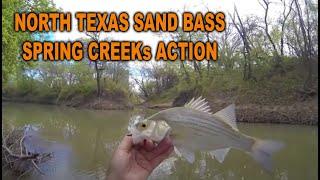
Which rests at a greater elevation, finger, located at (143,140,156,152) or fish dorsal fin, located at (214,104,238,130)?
fish dorsal fin, located at (214,104,238,130)

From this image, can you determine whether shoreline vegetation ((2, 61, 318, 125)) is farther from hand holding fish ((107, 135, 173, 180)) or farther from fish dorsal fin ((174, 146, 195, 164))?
fish dorsal fin ((174, 146, 195, 164))

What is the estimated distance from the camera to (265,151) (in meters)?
2.23

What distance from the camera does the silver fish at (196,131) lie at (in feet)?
7.57

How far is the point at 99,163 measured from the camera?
13.6 meters

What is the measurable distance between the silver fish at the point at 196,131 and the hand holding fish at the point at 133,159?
0.84 ft

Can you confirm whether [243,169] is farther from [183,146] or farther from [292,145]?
[183,146]

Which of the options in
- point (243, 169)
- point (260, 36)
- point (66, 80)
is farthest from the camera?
point (66, 80)

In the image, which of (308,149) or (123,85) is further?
(123,85)

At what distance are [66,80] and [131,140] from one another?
6482 cm

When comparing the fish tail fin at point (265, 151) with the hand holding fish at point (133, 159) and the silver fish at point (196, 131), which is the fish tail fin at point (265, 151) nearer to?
the silver fish at point (196, 131)

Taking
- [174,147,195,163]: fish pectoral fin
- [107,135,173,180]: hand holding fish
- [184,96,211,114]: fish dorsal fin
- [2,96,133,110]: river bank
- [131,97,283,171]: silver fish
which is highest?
[184,96,211,114]: fish dorsal fin

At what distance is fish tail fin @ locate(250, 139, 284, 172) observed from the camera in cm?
219

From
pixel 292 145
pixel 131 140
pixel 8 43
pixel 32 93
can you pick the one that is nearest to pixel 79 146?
pixel 8 43

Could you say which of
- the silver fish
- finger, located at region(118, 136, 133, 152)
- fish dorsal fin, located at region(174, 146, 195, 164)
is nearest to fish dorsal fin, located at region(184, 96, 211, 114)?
the silver fish
